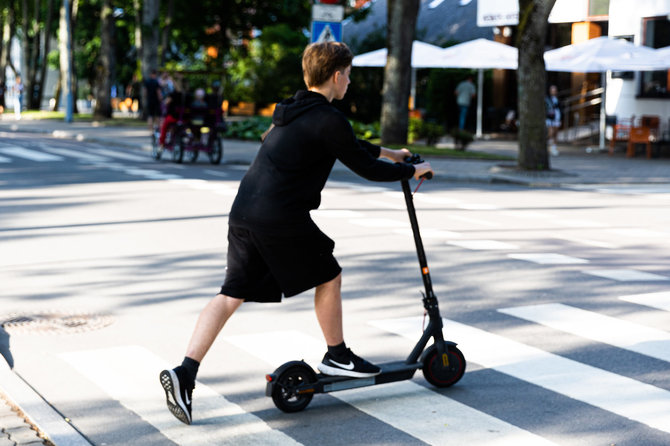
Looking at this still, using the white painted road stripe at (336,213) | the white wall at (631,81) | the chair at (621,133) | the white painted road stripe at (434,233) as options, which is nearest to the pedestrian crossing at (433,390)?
the white painted road stripe at (434,233)

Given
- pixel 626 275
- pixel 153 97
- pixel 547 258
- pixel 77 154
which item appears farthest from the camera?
pixel 153 97

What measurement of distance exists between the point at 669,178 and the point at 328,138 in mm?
16257

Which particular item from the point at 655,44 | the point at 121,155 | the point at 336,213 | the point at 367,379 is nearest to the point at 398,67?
the point at 121,155

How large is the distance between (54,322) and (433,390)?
2804 millimetres

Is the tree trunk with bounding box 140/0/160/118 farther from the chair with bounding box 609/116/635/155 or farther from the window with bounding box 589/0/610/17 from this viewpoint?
the chair with bounding box 609/116/635/155

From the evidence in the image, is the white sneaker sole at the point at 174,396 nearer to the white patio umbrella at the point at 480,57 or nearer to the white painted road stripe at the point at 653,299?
the white painted road stripe at the point at 653,299

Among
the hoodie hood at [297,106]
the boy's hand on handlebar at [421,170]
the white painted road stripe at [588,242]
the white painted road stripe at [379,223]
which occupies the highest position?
the hoodie hood at [297,106]

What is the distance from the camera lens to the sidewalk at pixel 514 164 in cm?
1912

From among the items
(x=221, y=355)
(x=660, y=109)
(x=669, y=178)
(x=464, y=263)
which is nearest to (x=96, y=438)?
(x=221, y=355)

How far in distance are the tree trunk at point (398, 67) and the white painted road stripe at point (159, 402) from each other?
17.8 metres

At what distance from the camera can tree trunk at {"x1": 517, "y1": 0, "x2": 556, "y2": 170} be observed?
1934 cm

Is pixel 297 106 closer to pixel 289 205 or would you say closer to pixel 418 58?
pixel 289 205

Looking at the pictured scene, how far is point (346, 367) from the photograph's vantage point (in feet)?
16.9

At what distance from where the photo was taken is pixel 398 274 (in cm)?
894
